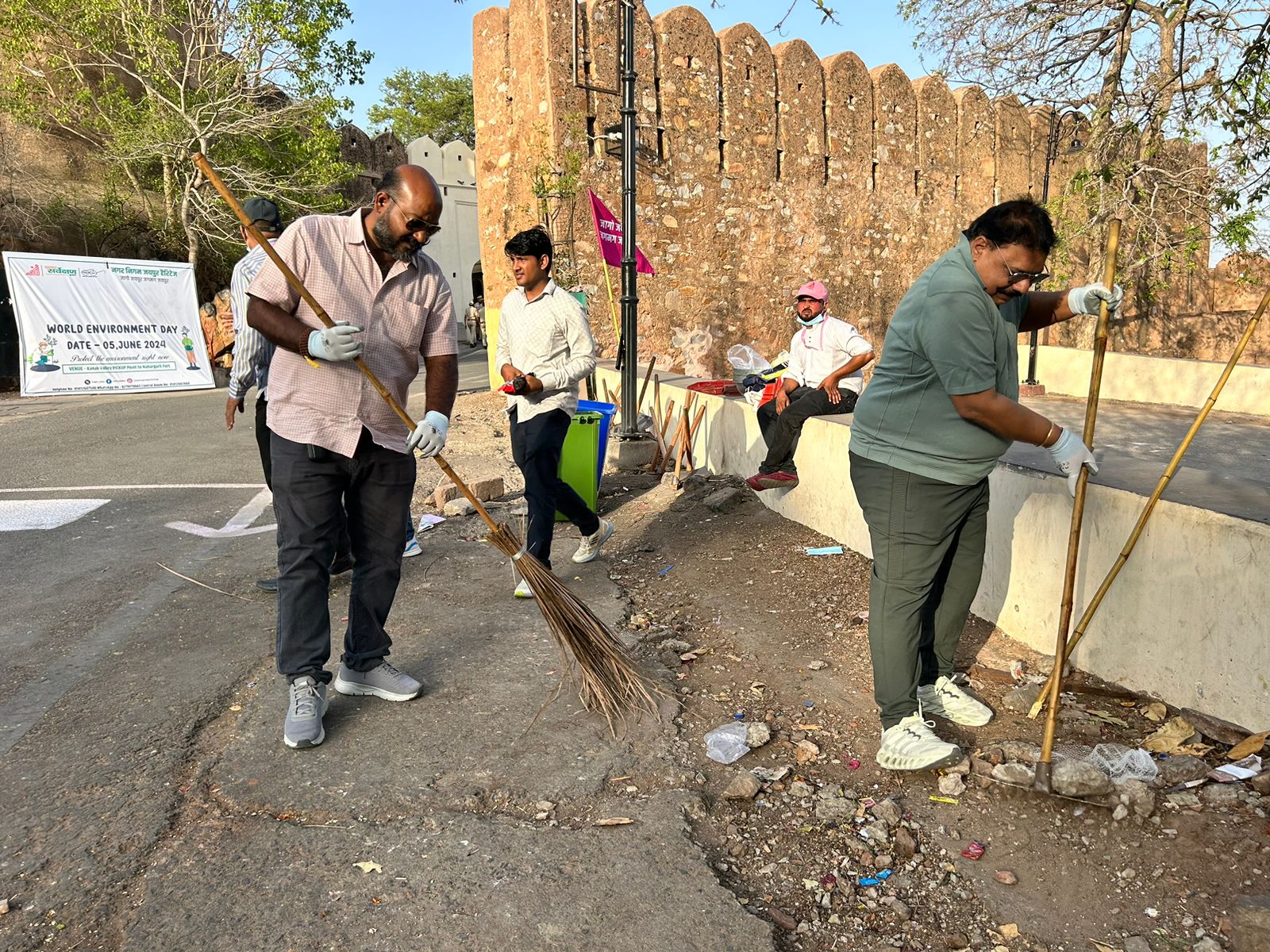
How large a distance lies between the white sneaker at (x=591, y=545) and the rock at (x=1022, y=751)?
2683mm

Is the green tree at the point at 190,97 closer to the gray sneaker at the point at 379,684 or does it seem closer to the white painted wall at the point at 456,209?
the white painted wall at the point at 456,209

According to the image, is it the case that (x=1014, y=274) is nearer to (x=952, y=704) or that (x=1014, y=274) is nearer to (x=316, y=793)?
(x=952, y=704)

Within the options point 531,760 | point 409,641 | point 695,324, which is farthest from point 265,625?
point 695,324

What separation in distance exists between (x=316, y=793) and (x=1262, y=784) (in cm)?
276

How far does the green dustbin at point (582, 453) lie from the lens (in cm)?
564

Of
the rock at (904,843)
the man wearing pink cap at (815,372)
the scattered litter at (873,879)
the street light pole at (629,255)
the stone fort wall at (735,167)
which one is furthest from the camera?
the stone fort wall at (735,167)

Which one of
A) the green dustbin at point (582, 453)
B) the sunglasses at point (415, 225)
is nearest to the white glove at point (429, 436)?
the sunglasses at point (415, 225)

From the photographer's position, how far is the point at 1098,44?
9.28m

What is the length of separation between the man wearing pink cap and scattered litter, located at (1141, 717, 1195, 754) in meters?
3.09

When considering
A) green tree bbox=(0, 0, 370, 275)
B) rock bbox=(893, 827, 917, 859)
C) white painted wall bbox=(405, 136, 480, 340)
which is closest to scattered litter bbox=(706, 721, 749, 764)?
rock bbox=(893, 827, 917, 859)

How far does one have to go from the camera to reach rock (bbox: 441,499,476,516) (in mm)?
6160

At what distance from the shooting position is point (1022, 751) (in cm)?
298

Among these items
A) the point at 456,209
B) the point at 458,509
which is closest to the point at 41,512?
the point at 458,509

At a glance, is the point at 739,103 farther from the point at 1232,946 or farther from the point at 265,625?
the point at 1232,946
